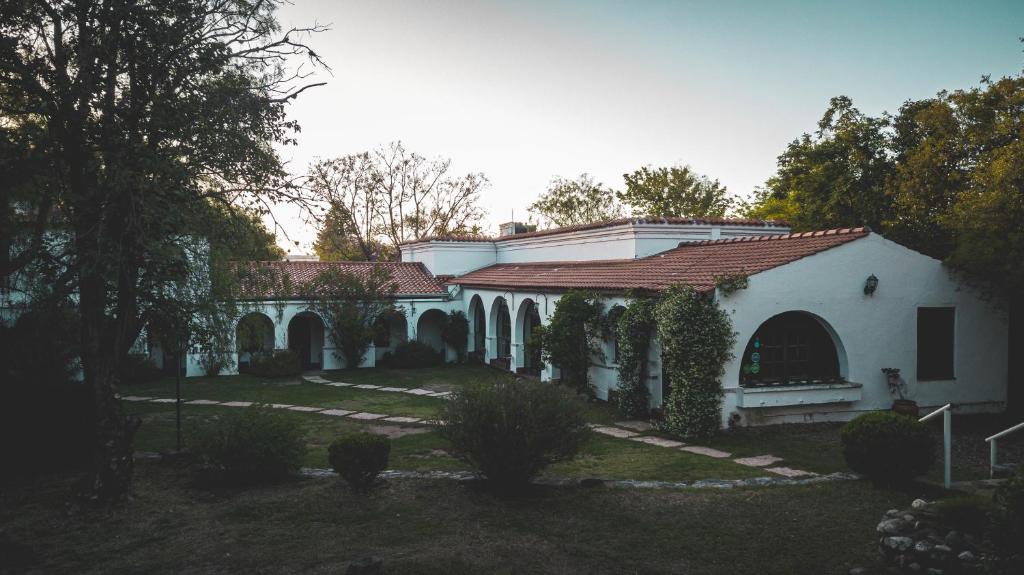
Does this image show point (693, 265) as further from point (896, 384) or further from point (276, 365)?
point (276, 365)

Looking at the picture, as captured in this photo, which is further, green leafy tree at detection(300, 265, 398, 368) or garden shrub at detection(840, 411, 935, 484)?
green leafy tree at detection(300, 265, 398, 368)

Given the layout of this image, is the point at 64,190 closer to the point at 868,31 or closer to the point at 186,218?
the point at 186,218

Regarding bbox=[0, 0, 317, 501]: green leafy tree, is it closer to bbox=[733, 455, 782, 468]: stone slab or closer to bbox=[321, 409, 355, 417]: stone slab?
bbox=[321, 409, 355, 417]: stone slab

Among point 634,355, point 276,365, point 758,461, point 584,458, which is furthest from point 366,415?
point 758,461

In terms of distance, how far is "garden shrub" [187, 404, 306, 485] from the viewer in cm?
781

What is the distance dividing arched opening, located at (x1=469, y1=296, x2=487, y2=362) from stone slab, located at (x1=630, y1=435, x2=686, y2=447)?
1217cm

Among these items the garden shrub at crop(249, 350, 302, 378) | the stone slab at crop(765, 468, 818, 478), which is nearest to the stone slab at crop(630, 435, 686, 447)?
the stone slab at crop(765, 468, 818, 478)

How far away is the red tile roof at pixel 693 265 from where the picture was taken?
38.9ft

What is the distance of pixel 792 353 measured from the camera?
12.4m

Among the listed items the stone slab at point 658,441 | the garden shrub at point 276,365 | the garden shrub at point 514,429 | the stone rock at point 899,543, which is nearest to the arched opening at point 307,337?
the garden shrub at point 276,365

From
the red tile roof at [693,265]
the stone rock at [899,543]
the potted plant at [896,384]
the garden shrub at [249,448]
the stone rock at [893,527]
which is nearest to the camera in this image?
the stone rock at [899,543]

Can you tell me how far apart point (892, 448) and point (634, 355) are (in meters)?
5.60

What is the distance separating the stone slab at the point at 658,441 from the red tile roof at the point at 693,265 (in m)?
2.86

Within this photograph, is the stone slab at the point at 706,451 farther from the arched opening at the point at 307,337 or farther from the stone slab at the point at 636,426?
the arched opening at the point at 307,337
